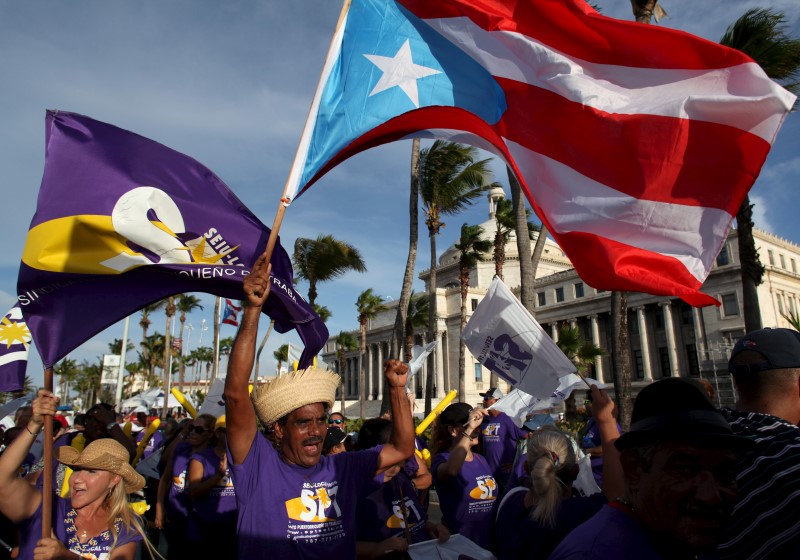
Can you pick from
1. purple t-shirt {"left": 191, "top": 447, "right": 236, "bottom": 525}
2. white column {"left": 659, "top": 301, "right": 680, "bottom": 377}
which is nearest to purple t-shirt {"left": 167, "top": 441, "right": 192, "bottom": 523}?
purple t-shirt {"left": 191, "top": 447, "right": 236, "bottom": 525}

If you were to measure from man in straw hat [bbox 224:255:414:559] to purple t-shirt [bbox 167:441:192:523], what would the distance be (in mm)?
3311

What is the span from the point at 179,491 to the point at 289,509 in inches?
156

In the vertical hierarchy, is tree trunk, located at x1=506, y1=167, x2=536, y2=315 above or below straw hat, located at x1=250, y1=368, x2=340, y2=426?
above

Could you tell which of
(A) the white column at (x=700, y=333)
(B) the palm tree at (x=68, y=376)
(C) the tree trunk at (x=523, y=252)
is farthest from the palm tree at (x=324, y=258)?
(B) the palm tree at (x=68, y=376)

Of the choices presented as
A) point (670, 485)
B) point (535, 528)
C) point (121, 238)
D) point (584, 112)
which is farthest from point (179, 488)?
point (670, 485)

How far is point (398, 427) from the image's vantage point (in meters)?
3.33

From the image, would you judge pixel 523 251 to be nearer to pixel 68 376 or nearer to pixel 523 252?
pixel 523 252

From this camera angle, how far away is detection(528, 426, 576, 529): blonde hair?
343 cm

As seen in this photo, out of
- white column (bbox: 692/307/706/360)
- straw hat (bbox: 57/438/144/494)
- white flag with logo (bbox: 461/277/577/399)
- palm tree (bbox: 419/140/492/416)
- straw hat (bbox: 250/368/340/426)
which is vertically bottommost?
straw hat (bbox: 57/438/144/494)

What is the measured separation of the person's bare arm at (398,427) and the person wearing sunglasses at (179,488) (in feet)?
10.9

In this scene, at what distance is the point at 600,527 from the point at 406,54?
353 centimetres

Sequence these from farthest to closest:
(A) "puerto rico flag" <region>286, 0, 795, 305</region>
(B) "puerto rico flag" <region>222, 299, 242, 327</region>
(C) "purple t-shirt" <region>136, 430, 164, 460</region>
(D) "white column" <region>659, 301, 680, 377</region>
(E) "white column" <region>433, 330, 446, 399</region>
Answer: (E) "white column" <region>433, 330, 446, 399</region>
(D) "white column" <region>659, 301, 680, 377</region>
(B) "puerto rico flag" <region>222, 299, 242, 327</region>
(C) "purple t-shirt" <region>136, 430, 164, 460</region>
(A) "puerto rico flag" <region>286, 0, 795, 305</region>

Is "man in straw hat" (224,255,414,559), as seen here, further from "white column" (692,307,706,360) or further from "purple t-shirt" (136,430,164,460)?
"white column" (692,307,706,360)

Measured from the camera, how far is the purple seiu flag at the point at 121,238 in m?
3.45
